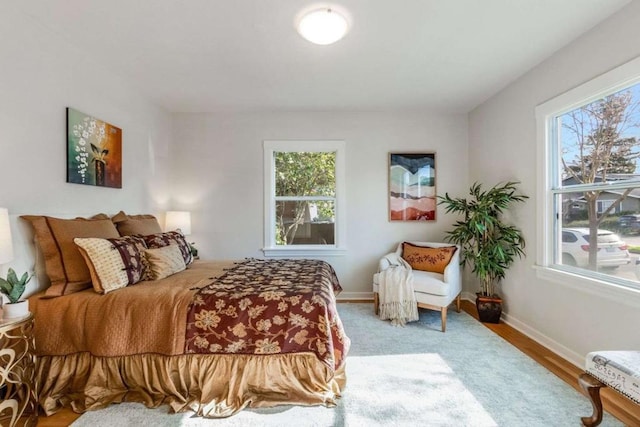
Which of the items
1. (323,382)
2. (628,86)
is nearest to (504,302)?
(628,86)

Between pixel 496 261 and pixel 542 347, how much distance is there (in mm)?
843

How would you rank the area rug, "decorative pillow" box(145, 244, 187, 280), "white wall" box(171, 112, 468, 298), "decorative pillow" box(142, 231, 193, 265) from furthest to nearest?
"white wall" box(171, 112, 468, 298) → "decorative pillow" box(142, 231, 193, 265) → "decorative pillow" box(145, 244, 187, 280) → the area rug

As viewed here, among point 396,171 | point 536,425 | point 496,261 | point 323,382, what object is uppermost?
point 396,171

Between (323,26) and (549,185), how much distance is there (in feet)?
7.60

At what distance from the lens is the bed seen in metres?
1.86

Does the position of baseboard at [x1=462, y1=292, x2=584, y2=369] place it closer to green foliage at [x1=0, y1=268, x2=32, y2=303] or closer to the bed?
the bed

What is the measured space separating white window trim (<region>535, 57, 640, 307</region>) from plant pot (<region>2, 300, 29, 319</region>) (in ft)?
11.7

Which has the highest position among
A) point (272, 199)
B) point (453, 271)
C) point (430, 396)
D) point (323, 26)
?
point (323, 26)

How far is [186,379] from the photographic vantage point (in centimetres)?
190

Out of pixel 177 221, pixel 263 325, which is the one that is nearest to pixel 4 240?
pixel 263 325

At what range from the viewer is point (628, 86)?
201cm

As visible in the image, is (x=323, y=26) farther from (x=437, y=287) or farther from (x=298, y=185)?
(x=437, y=287)

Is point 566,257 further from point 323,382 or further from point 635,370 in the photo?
point 323,382

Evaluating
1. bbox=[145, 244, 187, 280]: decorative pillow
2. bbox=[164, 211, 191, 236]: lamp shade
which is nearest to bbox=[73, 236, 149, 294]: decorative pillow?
bbox=[145, 244, 187, 280]: decorative pillow
